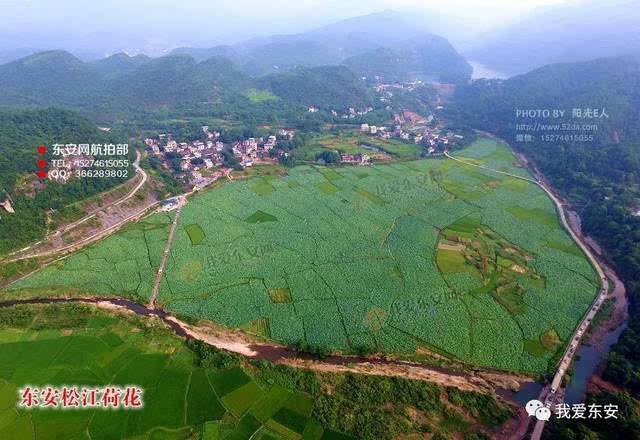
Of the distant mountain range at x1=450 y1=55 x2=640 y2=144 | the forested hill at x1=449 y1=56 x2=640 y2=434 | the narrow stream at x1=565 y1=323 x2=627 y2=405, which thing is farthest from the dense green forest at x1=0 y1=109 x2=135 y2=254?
the distant mountain range at x1=450 y1=55 x2=640 y2=144

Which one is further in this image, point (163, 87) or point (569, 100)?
point (163, 87)

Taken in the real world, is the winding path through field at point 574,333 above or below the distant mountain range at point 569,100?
below

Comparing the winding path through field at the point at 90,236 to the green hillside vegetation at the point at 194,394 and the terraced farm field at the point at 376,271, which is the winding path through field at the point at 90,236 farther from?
the green hillside vegetation at the point at 194,394

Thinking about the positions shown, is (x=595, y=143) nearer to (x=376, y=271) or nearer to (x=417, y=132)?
(x=417, y=132)

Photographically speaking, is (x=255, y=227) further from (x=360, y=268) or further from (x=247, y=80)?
(x=247, y=80)

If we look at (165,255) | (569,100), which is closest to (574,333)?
(165,255)

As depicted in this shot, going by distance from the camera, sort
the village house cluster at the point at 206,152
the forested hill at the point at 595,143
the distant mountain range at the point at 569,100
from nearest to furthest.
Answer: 1. the forested hill at the point at 595,143
2. the village house cluster at the point at 206,152
3. the distant mountain range at the point at 569,100

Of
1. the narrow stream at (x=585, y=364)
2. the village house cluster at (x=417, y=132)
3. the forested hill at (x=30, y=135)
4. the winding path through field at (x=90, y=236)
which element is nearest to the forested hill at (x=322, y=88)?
the village house cluster at (x=417, y=132)

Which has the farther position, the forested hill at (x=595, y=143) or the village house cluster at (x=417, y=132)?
the village house cluster at (x=417, y=132)
